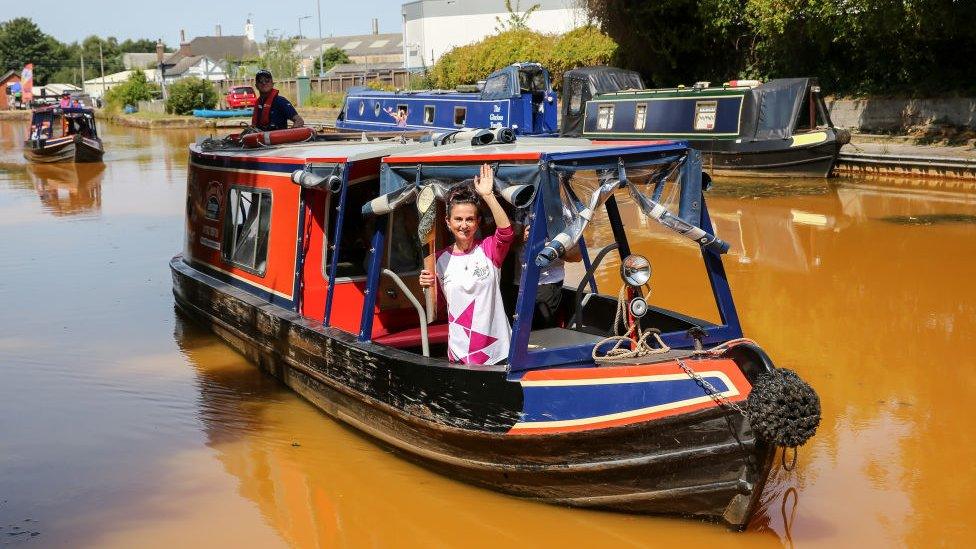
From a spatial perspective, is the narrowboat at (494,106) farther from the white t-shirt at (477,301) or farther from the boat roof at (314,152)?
the white t-shirt at (477,301)

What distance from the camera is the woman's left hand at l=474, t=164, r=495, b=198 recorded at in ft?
17.7

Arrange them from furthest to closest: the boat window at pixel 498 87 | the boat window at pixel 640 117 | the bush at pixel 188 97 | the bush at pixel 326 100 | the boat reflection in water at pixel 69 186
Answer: the bush at pixel 188 97 < the bush at pixel 326 100 < the boat window at pixel 498 87 < the boat window at pixel 640 117 < the boat reflection in water at pixel 69 186

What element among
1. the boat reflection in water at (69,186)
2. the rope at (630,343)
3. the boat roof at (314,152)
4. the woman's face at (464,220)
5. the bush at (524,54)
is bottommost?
the boat reflection in water at (69,186)

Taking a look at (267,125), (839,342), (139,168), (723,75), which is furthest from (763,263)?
(139,168)

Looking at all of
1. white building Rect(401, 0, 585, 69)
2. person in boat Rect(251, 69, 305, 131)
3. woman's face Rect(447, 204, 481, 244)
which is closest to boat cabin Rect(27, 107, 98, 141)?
person in boat Rect(251, 69, 305, 131)

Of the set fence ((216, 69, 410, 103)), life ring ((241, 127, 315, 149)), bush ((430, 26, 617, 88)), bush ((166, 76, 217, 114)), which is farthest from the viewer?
bush ((166, 76, 217, 114))

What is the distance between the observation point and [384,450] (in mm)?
6805

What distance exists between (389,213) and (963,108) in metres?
17.9

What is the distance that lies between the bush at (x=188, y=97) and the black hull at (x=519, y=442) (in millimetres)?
47970

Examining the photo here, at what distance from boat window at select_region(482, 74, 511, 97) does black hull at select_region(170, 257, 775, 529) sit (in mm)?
15295

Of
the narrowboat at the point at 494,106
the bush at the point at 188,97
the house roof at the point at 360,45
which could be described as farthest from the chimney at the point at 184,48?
the narrowboat at the point at 494,106

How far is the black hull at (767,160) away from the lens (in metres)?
18.8

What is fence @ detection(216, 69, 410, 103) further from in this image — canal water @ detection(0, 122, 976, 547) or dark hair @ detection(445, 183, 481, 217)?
dark hair @ detection(445, 183, 481, 217)

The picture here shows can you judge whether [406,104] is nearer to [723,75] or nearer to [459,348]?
[723,75]
